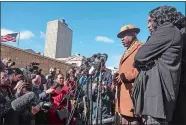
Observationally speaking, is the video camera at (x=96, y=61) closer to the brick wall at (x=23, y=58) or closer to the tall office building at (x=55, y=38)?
the brick wall at (x=23, y=58)

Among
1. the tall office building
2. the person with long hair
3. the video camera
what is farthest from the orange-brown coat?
the tall office building

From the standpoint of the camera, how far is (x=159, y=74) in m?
2.29

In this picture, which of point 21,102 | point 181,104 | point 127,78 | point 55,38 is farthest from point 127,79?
point 55,38

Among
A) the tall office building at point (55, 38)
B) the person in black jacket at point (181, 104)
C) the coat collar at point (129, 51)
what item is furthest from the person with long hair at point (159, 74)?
the tall office building at point (55, 38)

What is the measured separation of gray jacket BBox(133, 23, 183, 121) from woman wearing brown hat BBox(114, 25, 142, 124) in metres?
0.83

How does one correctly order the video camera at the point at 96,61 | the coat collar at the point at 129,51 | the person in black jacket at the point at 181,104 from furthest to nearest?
the video camera at the point at 96,61
the coat collar at the point at 129,51
the person in black jacket at the point at 181,104

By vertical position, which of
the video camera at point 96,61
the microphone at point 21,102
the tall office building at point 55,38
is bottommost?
the microphone at point 21,102

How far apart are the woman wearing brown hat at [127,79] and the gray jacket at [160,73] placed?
2.73ft

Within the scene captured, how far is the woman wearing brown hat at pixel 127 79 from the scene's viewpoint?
3.25 metres

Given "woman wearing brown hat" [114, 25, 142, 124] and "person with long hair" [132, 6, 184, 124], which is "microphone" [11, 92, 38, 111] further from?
"person with long hair" [132, 6, 184, 124]

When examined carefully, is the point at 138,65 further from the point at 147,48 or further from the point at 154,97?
the point at 154,97

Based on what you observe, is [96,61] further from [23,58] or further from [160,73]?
[23,58]

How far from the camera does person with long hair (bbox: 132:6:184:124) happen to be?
224cm

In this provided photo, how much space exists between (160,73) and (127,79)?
975mm
